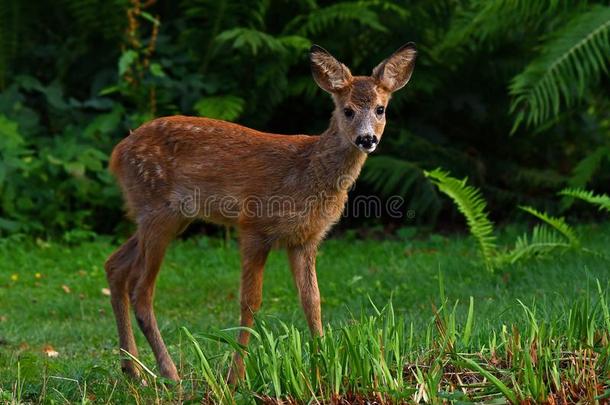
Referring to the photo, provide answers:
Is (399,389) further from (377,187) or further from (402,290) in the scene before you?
(377,187)

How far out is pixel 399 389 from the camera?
13.8 feet

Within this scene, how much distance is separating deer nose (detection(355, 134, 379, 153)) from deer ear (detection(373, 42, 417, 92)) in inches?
17.6

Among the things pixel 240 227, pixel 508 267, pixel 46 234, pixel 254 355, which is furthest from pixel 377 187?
pixel 254 355

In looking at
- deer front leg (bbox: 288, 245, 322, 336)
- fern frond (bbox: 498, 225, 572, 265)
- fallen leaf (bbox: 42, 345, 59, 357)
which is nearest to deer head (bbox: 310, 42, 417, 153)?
deer front leg (bbox: 288, 245, 322, 336)

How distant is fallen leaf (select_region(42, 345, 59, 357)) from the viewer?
20.4 ft

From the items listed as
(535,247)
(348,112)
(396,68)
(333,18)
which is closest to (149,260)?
(348,112)

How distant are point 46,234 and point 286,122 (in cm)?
263

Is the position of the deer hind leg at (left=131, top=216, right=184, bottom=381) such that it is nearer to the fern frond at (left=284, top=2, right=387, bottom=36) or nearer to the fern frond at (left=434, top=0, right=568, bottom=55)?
the fern frond at (left=284, top=2, right=387, bottom=36)

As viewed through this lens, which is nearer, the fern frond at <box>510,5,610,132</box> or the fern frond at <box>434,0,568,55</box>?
the fern frond at <box>510,5,610,132</box>

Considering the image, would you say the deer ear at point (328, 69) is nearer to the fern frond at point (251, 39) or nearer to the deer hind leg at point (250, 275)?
the deer hind leg at point (250, 275)

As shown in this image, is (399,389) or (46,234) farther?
(46,234)

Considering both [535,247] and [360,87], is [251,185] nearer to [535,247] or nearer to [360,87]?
[360,87]

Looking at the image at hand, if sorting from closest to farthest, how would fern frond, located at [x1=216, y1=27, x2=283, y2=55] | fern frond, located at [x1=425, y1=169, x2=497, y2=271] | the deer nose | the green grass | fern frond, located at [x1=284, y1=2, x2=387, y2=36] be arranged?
the green grass → the deer nose → fern frond, located at [x1=425, y1=169, x2=497, y2=271] → fern frond, located at [x1=216, y1=27, x2=283, y2=55] → fern frond, located at [x1=284, y1=2, x2=387, y2=36]

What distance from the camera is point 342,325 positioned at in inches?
241
